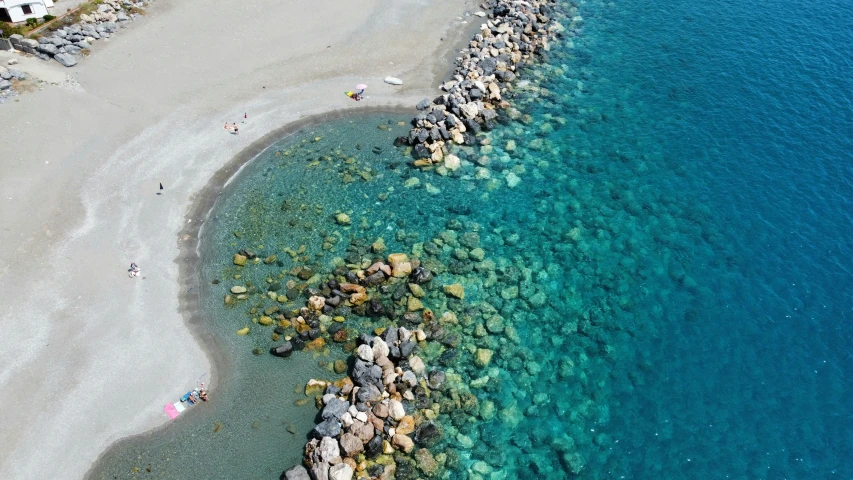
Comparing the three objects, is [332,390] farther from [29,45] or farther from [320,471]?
[29,45]

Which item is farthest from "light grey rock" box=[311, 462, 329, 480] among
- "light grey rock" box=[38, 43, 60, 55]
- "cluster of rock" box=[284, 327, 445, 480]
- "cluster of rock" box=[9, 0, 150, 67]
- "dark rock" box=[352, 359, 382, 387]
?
"light grey rock" box=[38, 43, 60, 55]

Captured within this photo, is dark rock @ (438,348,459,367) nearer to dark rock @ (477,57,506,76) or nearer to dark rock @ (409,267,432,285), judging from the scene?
dark rock @ (409,267,432,285)

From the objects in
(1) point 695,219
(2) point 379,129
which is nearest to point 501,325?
(1) point 695,219

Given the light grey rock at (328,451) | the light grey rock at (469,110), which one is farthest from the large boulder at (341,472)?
the light grey rock at (469,110)

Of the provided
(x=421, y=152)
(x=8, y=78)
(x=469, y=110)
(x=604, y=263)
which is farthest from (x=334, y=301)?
(x=8, y=78)

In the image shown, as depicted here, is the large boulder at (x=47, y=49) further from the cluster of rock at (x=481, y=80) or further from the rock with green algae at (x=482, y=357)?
the rock with green algae at (x=482, y=357)

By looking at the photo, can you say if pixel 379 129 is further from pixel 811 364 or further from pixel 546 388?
pixel 811 364
